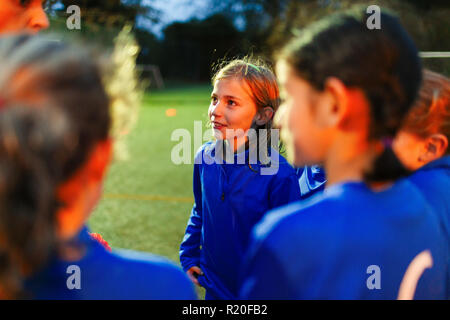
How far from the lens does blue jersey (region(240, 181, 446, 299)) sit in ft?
2.67

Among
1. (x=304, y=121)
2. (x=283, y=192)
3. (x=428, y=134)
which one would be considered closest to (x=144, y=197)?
(x=283, y=192)

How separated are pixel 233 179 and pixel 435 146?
936 mm

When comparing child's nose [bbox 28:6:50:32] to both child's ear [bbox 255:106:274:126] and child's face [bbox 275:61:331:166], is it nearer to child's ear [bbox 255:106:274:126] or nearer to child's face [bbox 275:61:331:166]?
child's face [bbox 275:61:331:166]

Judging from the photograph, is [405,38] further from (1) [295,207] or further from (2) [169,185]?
(2) [169,185]

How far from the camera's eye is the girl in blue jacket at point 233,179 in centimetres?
202

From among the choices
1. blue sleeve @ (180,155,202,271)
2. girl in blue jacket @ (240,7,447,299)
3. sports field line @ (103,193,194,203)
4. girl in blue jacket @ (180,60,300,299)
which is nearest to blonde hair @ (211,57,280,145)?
girl in blue jacket @ (180,60,300,299)

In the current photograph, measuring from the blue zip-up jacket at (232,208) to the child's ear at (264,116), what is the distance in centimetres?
27

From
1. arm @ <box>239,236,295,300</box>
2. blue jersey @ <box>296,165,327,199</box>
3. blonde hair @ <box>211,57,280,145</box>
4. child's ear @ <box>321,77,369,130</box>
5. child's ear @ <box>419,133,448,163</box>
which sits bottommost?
arm @ <box>239,236,295,300</box>

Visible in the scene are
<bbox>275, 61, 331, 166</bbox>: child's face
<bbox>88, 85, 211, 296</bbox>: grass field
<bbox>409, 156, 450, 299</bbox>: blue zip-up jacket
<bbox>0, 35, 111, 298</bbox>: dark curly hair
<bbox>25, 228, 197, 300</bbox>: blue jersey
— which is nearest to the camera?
<bbox>0, 35, 111, 298</bbox>: dark curly hair

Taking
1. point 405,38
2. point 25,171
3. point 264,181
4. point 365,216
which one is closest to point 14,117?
point 25,171

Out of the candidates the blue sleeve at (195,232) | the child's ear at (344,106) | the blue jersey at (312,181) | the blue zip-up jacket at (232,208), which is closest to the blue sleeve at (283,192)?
the blue zip-up jacket at (232,208)

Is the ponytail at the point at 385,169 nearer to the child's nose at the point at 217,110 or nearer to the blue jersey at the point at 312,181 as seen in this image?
the blue jersey at the point at 312,181

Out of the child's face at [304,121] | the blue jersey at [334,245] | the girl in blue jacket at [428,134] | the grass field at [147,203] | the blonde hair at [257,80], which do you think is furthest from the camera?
the grass field at [147,203]

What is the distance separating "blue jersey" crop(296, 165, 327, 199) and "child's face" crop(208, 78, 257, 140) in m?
0.43
